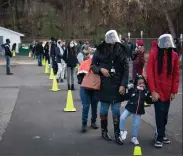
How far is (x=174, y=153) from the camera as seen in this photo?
21.0 ft

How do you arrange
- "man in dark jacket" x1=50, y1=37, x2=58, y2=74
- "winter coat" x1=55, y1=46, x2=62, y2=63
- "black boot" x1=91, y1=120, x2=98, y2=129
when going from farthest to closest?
"man in dark jacket" x1=50, y1=37, x2=58, y2=74 < "winter coat" x1=55, y1=46, x2=62, y2=63 < "black boot" x1=91, y1=120, x2=98, y2=129

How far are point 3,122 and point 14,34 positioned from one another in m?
43.7

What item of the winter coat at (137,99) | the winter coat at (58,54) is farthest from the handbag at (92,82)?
the winter coat at (58,54)

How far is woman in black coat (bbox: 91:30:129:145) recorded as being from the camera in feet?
22.6

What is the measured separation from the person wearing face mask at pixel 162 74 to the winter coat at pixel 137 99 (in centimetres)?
34

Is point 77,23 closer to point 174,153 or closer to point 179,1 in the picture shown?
point 179,1

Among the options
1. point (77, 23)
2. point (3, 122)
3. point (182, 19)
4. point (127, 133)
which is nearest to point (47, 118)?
point (3, 122)

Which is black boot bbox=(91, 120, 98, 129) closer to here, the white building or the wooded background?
the wooded background

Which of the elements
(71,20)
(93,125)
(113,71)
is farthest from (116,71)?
(71,20)

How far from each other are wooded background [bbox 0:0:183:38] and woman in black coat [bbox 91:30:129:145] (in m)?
39.4

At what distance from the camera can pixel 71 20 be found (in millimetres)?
57000

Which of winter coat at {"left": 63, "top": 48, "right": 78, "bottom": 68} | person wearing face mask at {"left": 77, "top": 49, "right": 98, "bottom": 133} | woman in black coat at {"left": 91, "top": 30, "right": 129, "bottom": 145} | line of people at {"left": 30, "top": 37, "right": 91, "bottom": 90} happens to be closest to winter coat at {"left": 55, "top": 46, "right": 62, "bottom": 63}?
line of people at {"left": 30, "top": 37, "right": 91, "bottom": 90}

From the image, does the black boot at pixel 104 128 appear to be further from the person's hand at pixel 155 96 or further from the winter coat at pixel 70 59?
the winter coat at pixel 70 59

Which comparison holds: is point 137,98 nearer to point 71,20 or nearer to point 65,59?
point 65,59
